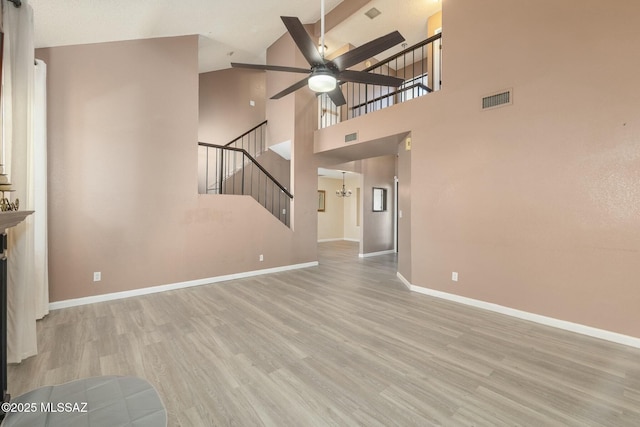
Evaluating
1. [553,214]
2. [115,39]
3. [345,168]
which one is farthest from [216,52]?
[553,214]

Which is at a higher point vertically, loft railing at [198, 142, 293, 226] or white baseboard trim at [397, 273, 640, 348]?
loft railing at [198, 142, 293, 226]

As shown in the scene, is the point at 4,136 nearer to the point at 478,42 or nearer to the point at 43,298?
the point at 43,298

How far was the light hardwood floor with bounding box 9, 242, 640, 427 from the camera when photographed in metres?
1.75

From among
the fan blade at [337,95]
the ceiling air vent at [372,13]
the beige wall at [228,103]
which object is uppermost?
the ceiling air vent at [372,13]

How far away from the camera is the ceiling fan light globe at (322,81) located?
9.83 feet

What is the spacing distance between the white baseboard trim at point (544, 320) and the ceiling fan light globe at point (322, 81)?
10.8 feet

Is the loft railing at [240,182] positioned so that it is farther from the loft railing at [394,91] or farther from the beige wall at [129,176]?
the loft railing at [394,91]

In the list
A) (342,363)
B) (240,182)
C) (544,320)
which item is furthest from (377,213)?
(342,363)

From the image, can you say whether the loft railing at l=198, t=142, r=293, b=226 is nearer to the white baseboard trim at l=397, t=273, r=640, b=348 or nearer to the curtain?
the white baseboard trim at l=397, t=273, r=640, b=348

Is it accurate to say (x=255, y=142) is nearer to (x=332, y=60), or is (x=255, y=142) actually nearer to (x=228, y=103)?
(x=228, y=103)

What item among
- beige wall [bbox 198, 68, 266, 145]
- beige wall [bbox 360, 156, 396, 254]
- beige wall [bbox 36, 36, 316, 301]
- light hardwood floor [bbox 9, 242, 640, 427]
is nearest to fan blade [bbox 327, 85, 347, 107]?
beige wall [bbox 36, 36, 316, 301]

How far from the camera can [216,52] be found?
589cm

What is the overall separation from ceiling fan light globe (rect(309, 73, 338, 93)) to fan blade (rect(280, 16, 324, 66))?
0.14 meters

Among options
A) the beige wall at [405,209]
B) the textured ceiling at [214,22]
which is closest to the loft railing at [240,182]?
the textured ceiling at [214,22]
